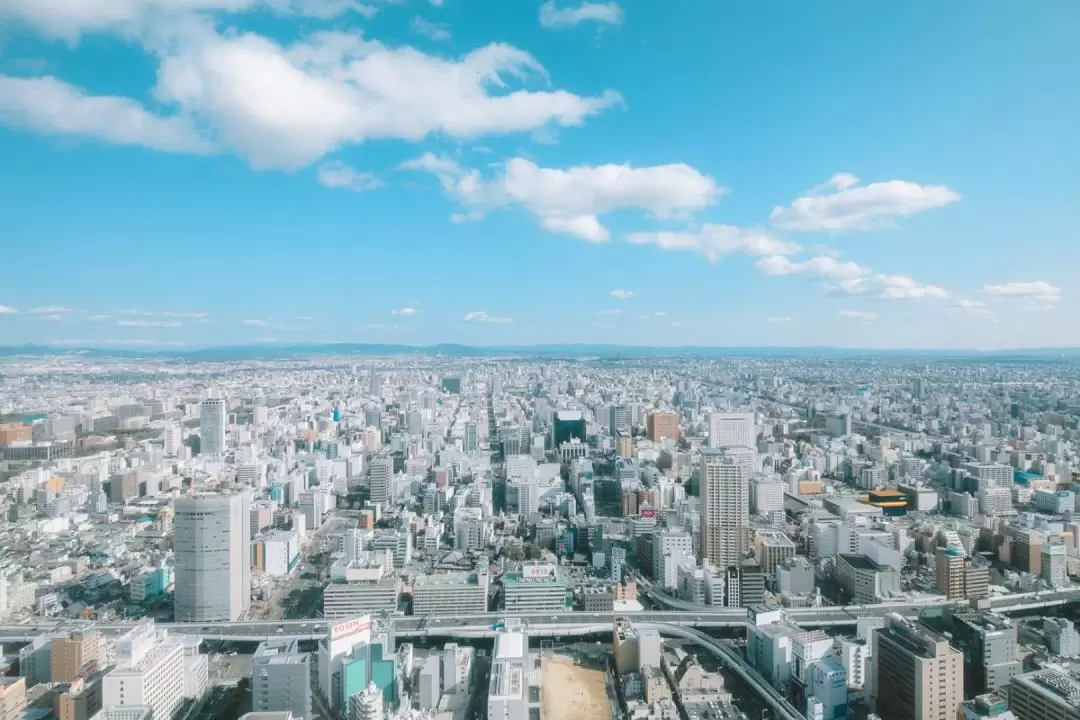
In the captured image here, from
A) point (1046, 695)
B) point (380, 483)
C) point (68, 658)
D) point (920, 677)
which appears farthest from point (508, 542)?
point (1046, 695)

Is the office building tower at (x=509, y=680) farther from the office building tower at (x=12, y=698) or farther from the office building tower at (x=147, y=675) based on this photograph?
the office building tower at (x=12, y=698)

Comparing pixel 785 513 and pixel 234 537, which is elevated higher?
pixel 234 537

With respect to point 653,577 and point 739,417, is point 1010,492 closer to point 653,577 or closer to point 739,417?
point 739,417

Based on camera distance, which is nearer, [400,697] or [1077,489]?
[400,697]

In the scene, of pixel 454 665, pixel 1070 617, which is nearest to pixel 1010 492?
pixel 1070 617

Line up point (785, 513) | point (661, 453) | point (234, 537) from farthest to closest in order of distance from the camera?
1. point (661, 453)
2. point (785, 513)
3. point (234, 537)

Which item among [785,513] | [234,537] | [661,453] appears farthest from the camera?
[661,453]

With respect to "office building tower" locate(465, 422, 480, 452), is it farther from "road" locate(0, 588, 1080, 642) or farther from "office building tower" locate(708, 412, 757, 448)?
"road" locate(0, 588, 1080, 642)
